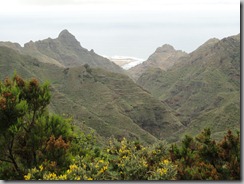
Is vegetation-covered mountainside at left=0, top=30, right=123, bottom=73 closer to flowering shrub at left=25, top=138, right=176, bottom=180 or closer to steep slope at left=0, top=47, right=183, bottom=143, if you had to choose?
steep slope at left=0, top=47, right=183, bottom=143

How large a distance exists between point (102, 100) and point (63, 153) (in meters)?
81.9

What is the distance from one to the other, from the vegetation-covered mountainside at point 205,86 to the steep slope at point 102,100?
27.4 feet

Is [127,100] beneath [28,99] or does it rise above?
beneath

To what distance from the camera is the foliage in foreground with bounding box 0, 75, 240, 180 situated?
6248mm

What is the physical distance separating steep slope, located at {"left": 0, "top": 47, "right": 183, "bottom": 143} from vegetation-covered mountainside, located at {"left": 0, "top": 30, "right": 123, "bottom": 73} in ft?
173

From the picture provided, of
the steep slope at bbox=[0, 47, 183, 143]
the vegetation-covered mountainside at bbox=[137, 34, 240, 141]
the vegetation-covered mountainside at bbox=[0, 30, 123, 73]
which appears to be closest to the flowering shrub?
the steep slope at bbox=[0, 47, 183, 143]

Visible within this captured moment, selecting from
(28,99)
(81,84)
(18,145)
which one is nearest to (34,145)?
(18,145)

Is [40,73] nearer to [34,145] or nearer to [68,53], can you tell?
[68,53]

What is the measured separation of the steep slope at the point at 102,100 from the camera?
3066 inches

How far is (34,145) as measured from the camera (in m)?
7.92

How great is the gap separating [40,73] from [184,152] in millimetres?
94195

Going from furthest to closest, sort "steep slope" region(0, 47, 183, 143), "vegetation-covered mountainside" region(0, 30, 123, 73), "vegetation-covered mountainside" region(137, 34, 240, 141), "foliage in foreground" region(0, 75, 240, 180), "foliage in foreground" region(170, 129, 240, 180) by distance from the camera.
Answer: "vegetation-covered mountainside" region(0, 30, 123, 73) → "vegetation-covered mountainside" region(137, 34, 240, 141) → "steep slope" region(0, 47, 183, 143) → "foliage in foreground" region(170, 129, 240, 180) → "foliage in foreground" region(0, 75, 240, 180)

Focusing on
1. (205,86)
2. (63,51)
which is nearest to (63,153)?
(205,86)

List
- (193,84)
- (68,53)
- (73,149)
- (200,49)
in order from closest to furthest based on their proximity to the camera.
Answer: (73,149), (193,84), (200,49), (68,53)
